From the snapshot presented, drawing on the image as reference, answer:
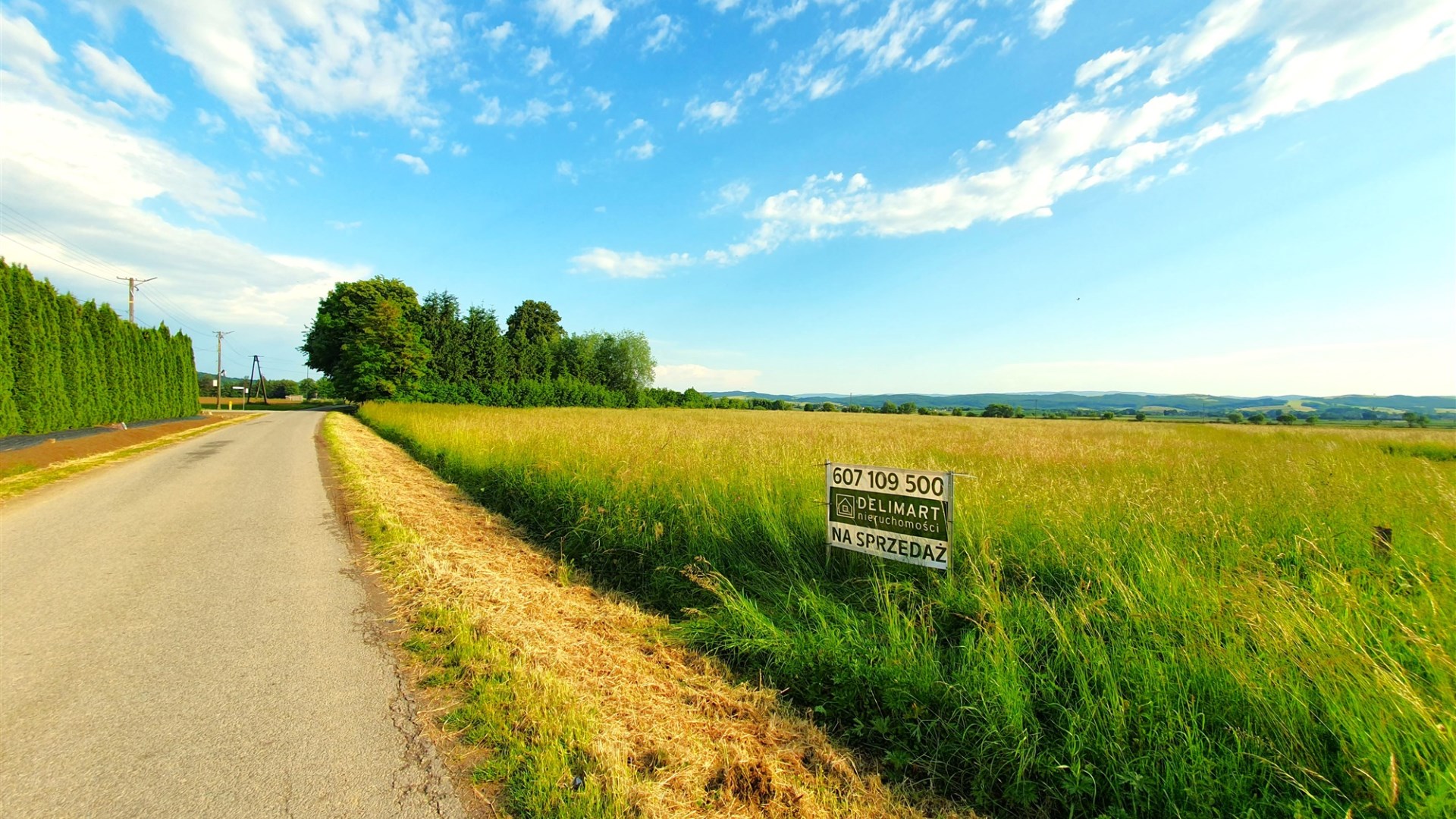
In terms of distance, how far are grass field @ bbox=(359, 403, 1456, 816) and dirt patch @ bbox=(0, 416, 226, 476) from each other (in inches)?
503

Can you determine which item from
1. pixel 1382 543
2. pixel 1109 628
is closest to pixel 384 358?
pixel 1109 628

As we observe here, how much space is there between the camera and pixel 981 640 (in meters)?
2.99

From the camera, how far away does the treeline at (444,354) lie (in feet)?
115

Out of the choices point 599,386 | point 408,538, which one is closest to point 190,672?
point 408,538

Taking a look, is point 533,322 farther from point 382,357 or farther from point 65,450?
point 65,450

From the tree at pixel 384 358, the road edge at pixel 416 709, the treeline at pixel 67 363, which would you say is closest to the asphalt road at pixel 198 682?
the road edge at pixel 416 709

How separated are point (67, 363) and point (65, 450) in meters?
13.2

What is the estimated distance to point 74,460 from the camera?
11609mm

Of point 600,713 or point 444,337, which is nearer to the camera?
point 600,713

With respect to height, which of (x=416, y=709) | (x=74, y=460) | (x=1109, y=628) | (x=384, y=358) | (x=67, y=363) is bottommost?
(x=416, y=709)

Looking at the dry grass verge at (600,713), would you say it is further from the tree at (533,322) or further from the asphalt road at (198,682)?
the tree at (533,322)

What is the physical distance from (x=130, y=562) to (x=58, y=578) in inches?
17.9

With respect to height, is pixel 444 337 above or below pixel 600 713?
above

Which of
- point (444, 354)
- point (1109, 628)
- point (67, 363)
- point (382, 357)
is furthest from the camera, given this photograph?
point (444, 354)
